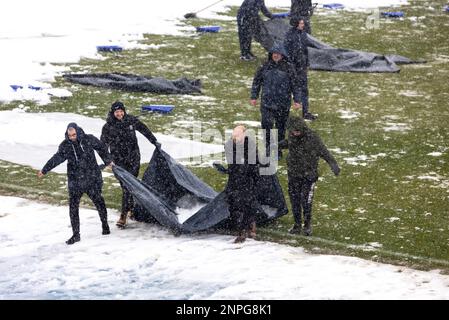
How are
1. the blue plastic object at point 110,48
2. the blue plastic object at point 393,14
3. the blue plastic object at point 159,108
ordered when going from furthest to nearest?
1. the blue plastic object at point 393,14
2. the blue plastic object at point 110,48
3. the blue plastic object at point 159,108

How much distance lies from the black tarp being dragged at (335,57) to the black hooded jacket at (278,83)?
6940 mm

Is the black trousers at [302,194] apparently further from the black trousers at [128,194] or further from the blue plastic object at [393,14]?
the blue plastic object at [393,14]

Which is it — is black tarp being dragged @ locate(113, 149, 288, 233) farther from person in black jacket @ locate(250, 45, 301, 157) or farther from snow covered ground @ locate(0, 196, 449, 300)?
person in black jacket @ locate(250, 45, 301, 157)

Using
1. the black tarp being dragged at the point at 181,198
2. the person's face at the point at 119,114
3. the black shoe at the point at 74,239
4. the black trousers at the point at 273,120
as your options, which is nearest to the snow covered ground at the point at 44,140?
the black trousers at the point at 273,120

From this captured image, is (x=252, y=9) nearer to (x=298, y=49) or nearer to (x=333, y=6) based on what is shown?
(x=298, y=49)

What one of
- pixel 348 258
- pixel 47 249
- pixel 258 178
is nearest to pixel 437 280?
pixel 348 258

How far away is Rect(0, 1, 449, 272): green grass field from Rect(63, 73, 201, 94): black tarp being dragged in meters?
0.24

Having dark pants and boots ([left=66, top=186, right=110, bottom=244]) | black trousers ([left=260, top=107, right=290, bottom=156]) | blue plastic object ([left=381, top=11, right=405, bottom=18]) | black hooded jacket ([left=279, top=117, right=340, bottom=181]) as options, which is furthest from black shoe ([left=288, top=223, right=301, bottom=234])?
blue plastic object ([left=381, top=11, right=405, bottom=18])

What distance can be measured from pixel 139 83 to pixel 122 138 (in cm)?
736

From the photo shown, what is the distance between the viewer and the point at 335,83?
22328mm

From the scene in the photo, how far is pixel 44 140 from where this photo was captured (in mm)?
17922

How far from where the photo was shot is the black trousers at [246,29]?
23.7 m

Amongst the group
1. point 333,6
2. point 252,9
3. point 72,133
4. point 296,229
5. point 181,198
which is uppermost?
point 252,9

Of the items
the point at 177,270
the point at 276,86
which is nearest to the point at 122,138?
the point at 177,270
